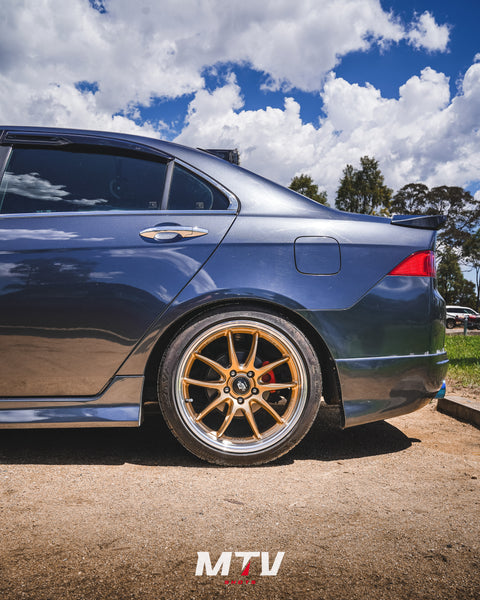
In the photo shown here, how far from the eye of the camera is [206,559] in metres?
1.53

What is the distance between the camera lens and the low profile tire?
237 cm

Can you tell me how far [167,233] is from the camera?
2381 millimetres

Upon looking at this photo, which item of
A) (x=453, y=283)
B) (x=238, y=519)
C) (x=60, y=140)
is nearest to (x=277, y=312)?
(x=238, y=519)

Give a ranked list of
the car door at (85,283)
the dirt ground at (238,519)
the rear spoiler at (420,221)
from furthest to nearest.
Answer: the rear spoiler at (420,221) → the car door at (85,283) → the dirt ground at (238,519)

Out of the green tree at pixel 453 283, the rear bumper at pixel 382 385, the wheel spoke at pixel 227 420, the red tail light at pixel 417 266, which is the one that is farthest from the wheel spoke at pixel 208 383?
the green tree at pixel 453 283

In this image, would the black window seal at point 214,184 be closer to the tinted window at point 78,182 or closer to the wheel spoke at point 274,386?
the tinted window at point 78,182

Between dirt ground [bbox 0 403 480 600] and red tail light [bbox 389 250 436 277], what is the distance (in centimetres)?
100

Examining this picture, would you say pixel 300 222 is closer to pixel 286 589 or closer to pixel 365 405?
pixel 365 405

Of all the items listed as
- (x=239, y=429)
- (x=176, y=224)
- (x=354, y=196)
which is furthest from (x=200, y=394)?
(x=354, y=196)

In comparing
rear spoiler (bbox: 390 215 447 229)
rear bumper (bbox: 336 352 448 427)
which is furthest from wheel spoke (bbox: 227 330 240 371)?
rear spoiler (bbox: 390 215 447 229)

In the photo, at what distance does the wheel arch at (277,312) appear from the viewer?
241cm

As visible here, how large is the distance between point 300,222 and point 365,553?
4.95 feet

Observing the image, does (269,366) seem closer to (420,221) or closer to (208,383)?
(208,383)

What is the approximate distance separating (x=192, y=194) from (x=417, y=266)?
4.03 feet
